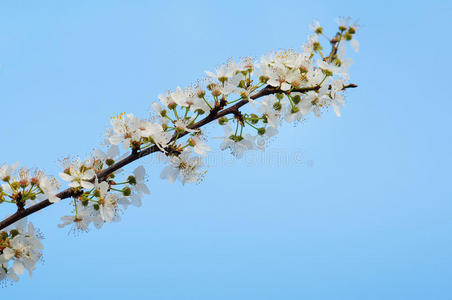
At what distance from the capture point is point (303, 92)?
3465mm

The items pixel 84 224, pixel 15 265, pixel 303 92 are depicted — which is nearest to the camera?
pixel 15 265

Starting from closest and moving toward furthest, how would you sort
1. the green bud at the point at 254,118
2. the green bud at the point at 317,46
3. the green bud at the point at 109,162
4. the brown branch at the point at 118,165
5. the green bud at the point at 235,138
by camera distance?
1. the brown branch at the point at 118,165
2. the green bud at the point at 109,162
3. the green bud at the point at 254,118
4. the green bud at the point at 235,138
5. the green bud at the point at 317,46

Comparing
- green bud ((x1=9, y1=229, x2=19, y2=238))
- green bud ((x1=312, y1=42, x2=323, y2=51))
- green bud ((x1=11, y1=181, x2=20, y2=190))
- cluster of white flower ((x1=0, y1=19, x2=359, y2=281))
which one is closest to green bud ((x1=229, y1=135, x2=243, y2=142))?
cluster of white flower ((x1=0, y1=19, x2=359, y2=281))

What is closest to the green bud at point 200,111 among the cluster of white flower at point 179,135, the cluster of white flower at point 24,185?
the cluster of white flower at point 179,135

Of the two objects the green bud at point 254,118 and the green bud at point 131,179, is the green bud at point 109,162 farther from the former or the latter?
the green bud at point 254,118

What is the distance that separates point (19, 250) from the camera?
293cm

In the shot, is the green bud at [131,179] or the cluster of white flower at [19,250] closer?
the cluster of white flower at [19,250]

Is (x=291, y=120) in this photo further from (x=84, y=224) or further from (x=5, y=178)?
(x=5, y=178)

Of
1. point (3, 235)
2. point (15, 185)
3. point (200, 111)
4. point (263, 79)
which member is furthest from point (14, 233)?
point (263, 79)

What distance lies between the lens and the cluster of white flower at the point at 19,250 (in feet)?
9.59

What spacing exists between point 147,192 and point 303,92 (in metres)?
1.52

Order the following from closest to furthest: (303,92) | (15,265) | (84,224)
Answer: (15,265) → (84,224) → (303,92)

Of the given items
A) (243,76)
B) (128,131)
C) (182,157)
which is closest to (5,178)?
(128,131)

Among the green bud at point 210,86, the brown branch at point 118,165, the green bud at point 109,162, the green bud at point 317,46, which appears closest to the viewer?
the brown branch at point 118,165
